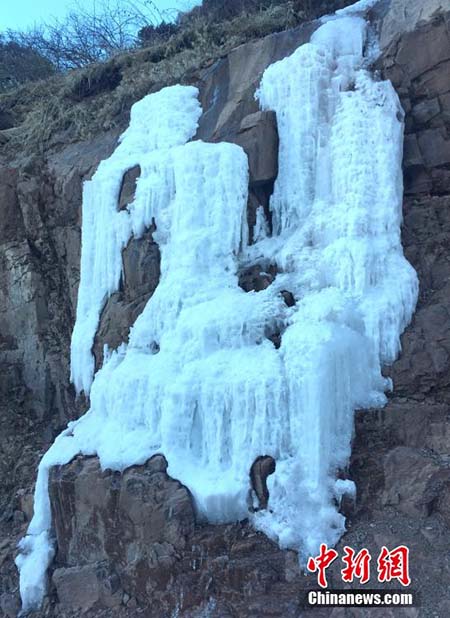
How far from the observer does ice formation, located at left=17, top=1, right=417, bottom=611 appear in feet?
21.4

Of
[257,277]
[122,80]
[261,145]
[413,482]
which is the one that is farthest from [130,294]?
[122,80]

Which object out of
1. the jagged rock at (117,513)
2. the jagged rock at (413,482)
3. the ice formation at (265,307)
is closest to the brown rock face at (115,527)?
the jagged rock at (117,513)

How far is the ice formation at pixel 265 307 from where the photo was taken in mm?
6523

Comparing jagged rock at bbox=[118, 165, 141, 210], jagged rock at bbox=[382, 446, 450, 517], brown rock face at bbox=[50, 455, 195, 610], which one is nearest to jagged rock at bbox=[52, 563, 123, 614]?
brown rock face at bbox=[50, 455, 195, 610]

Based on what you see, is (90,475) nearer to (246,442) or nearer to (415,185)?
(246,442)

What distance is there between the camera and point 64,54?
1883 cm

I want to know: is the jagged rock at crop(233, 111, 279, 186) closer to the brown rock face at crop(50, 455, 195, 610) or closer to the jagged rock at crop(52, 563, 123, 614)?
the brown rock face at crop(50, 455, 195, 610)

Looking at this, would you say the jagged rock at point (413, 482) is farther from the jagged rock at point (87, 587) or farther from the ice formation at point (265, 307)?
the jagged rock at point (87, 587)

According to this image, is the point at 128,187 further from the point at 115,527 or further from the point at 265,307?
the point at 115,527

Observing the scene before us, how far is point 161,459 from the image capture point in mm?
6922

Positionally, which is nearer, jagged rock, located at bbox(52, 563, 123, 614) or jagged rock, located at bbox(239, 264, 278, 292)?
jagged rock, located at bbox(52, 563, 123, 614)

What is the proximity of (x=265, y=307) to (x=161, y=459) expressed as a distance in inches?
78.9

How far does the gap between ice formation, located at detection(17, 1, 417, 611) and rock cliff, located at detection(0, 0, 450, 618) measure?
0.70 feet

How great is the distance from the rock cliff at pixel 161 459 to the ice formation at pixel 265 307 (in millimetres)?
215
